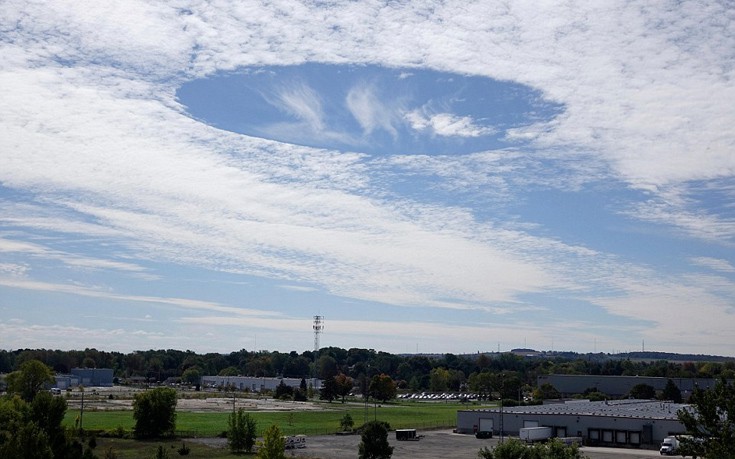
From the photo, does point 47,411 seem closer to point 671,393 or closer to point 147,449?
point 147,449

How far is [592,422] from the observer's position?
8269 cm

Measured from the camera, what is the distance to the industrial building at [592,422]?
78.2 metres

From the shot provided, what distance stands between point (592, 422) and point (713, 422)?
5556 centimetres

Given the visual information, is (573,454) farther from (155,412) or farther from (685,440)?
(155,412)

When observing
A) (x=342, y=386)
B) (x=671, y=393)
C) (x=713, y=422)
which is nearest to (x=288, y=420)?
(x=342, y=386)

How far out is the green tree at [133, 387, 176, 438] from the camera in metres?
78.4

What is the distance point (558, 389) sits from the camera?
15175cm

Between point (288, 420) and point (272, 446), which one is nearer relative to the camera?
point (272, 446)

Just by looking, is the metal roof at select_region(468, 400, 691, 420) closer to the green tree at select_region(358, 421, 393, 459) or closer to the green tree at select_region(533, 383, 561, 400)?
the green tree at select_region(358, 421, 393, 459)

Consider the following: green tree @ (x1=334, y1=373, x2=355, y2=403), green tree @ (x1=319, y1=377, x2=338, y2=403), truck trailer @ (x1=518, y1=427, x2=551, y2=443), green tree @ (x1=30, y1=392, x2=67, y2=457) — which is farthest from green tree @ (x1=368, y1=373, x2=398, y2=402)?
green tree @ (x1=30, y1=392, x2=67, y2=457)

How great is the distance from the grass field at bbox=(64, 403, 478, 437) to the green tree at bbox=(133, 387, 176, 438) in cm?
225

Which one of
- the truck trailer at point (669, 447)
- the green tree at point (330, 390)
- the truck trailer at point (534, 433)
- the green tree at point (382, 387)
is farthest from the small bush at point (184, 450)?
the green tree at point (330, 390)

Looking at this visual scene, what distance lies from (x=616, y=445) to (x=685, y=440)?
5284 centimetres

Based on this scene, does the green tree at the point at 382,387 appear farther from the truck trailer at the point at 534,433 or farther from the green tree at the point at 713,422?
the green tree at the point at 713,422
